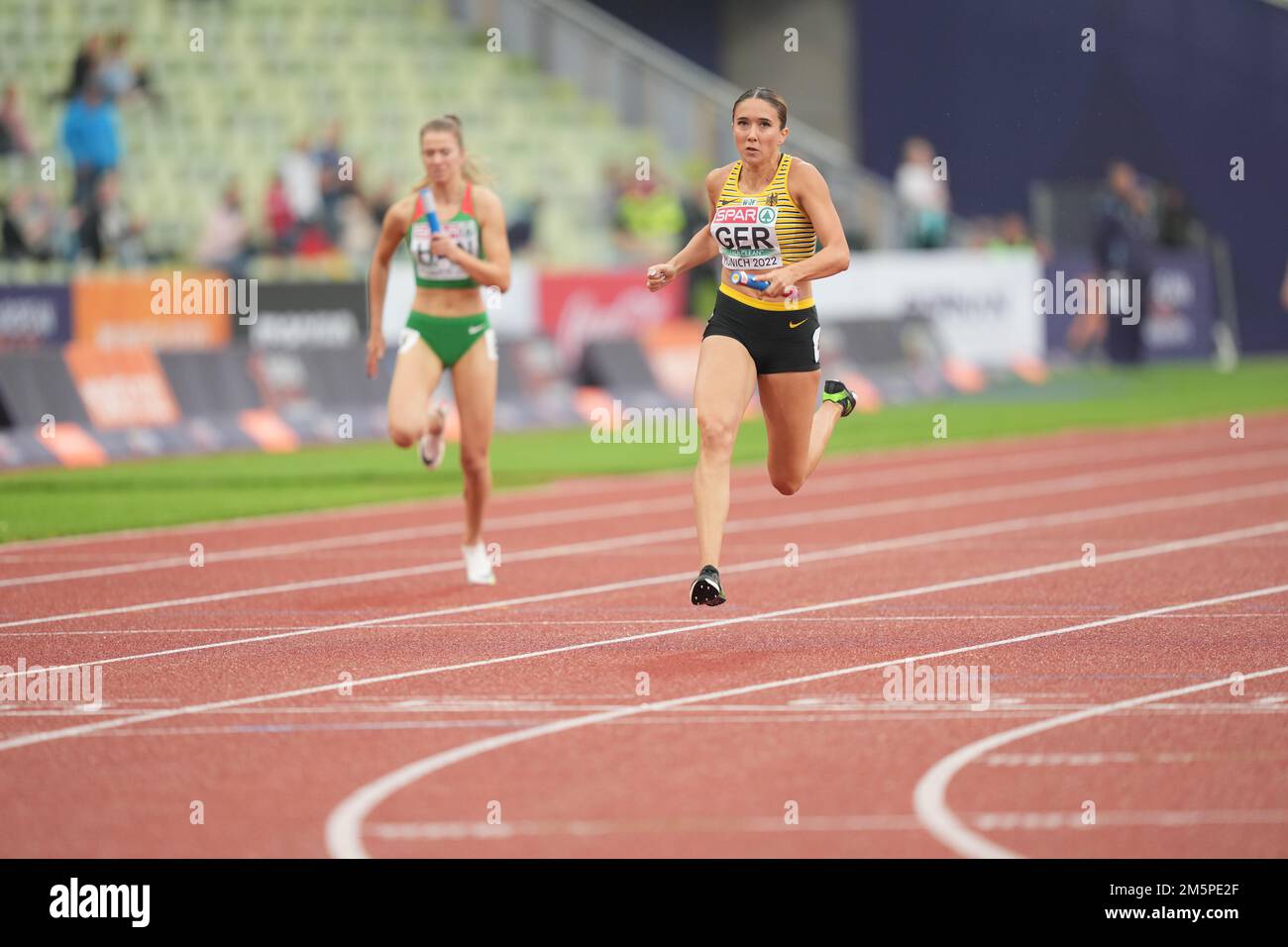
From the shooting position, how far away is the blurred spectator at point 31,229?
884 inches

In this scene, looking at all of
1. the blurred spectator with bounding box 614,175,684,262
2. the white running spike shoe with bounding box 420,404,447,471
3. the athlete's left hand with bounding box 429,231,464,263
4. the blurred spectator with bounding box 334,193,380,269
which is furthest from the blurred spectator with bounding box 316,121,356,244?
the athlete's left hand with bounding box 429,231,464,263

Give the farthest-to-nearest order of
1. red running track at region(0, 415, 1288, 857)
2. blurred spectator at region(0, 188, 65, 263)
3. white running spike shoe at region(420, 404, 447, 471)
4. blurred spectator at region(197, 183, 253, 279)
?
1. blurred spectator at region(197, 183, 253, 279)
2. blurred spectator at region(0, 188, 65, 263)
3. white running spike shoe at region(420, 404, 447, 471)
4. red running track at region(0, 415, 1288, 857)

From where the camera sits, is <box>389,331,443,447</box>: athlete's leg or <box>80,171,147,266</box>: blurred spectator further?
<box>80,171,147,266</box>: blurred spectator

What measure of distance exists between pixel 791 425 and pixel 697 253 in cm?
90

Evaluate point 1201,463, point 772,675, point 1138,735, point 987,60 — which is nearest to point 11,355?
point 1201,463

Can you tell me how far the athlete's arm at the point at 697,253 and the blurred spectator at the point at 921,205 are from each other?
2013cm

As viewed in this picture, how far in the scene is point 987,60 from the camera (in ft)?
115

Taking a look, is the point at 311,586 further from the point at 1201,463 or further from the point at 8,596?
the point at 1201,463

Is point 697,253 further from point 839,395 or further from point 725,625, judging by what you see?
point 725,625

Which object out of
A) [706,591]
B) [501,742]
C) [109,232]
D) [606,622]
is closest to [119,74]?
[109,232]

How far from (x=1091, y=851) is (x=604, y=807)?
54.8 inches

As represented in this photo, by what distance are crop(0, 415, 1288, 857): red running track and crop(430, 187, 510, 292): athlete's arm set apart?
1.61 meters

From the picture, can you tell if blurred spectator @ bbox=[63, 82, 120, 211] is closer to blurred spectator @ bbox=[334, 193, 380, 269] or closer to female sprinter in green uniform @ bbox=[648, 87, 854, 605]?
blurred spectator @ bbox=[334, 193, 380, 269]

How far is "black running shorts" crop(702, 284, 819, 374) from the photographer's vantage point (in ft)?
30.8
